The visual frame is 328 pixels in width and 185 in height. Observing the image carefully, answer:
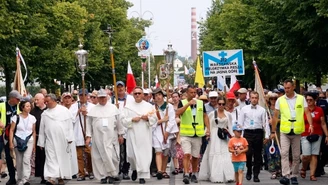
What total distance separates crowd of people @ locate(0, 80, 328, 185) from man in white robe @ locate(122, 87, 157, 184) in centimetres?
2

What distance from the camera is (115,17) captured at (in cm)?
7181

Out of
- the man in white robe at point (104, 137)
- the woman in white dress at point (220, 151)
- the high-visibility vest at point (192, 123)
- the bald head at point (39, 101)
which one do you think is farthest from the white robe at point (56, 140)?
the woman in white dress at point (220, 151)

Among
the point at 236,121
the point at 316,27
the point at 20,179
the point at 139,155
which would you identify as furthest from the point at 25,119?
the point at 316,27

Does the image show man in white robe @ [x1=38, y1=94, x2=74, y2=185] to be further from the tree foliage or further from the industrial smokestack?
the industrial smokestack

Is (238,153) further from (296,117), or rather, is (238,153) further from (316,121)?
(316,121)

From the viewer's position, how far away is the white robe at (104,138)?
54.2ft

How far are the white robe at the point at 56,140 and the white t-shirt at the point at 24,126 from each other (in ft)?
1.10

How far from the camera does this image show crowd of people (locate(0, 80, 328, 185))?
15961mm

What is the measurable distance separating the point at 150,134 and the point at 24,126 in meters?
2.63

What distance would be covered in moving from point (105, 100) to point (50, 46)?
2744cm

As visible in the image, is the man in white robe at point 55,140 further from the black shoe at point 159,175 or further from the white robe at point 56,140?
the black shoe at point 159,175

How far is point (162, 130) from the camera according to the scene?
706 inches

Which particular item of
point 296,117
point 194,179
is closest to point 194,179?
point 194,179

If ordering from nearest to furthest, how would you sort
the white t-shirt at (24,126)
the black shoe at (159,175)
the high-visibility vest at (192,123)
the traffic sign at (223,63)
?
the white t-shirt at (24,126), the high-visibility vest at (192,123), the black shoe at (159,175), the traffic sign at (223,63)
